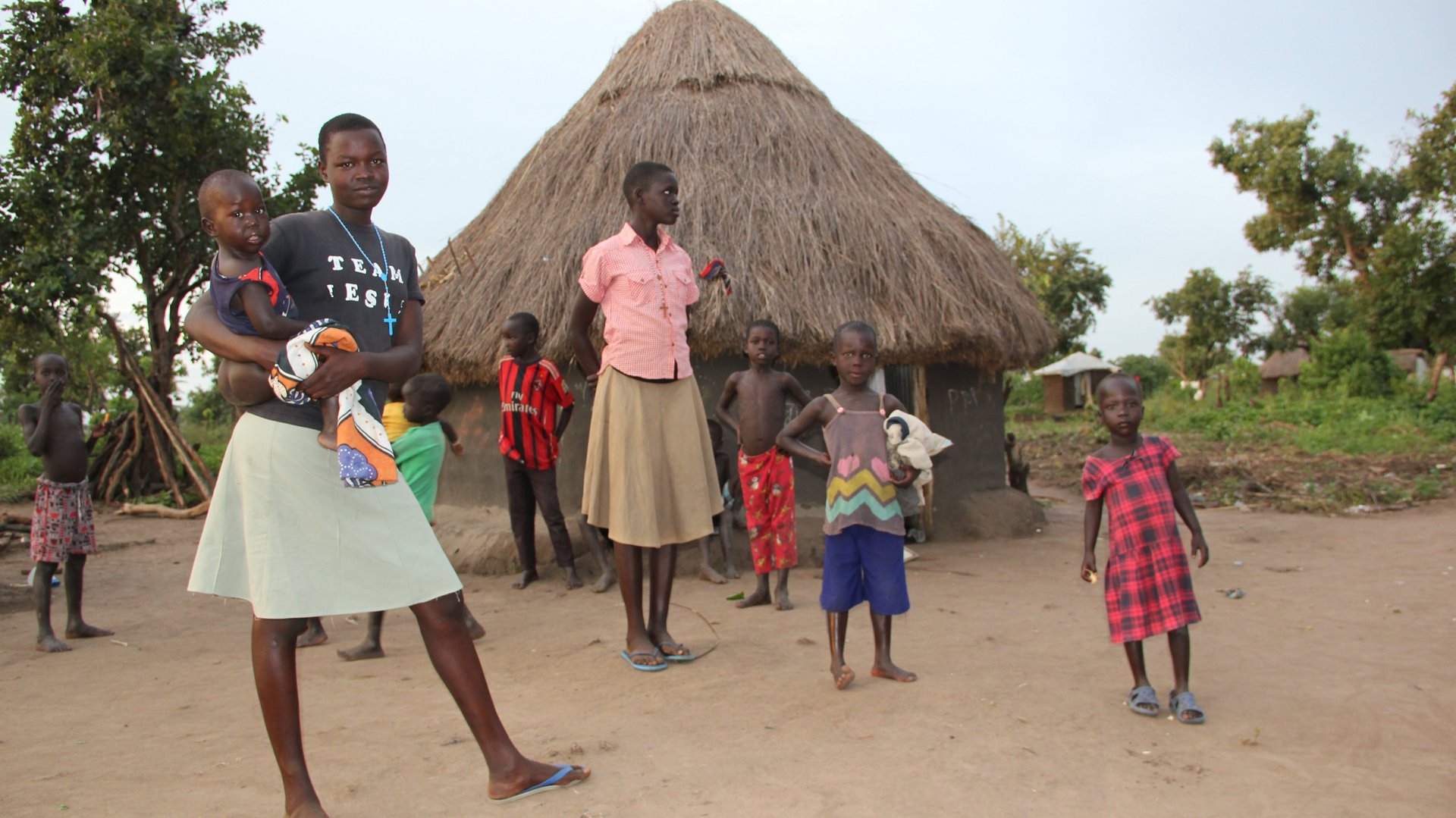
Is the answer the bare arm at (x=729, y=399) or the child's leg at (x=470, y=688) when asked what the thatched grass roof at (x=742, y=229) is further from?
the child's leg at (x=470, y=688)

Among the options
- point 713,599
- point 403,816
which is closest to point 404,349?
point 403,816

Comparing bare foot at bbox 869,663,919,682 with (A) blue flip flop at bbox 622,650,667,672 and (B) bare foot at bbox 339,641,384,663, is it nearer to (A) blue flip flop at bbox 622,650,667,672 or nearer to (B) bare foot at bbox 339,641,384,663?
(A) blue flip flop at bbox 622,650,667,672

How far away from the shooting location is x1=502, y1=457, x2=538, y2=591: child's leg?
5500 millimetres

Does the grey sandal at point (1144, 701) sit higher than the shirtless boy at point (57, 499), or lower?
lower

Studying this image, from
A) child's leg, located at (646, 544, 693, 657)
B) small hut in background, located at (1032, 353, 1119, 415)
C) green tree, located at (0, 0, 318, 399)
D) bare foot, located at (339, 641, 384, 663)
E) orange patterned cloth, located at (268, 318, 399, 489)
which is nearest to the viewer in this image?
orange patterned cloth, located at (268, 318, 399, 489)

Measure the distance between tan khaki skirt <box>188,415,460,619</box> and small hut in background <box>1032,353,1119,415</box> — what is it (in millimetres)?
27875

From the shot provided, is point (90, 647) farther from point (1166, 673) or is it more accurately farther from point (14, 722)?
point (1166, 673)

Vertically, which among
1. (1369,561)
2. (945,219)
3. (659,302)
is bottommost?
(1369,561)

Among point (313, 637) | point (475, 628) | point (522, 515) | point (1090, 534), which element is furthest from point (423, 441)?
point (1090, 534)

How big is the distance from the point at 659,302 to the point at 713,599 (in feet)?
6.60

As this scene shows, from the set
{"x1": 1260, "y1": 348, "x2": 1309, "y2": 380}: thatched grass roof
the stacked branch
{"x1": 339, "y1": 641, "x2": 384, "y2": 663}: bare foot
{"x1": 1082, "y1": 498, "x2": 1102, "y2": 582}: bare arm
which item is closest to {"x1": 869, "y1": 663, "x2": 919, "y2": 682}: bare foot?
{"x1": 1082, "y1": 498, "x2": 1102, "y2": 582}: bare arm

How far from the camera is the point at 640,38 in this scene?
327 inches

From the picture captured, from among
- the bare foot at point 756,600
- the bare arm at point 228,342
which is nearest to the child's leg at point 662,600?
the bare foot at point 756,600

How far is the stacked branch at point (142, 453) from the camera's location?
10523mm
